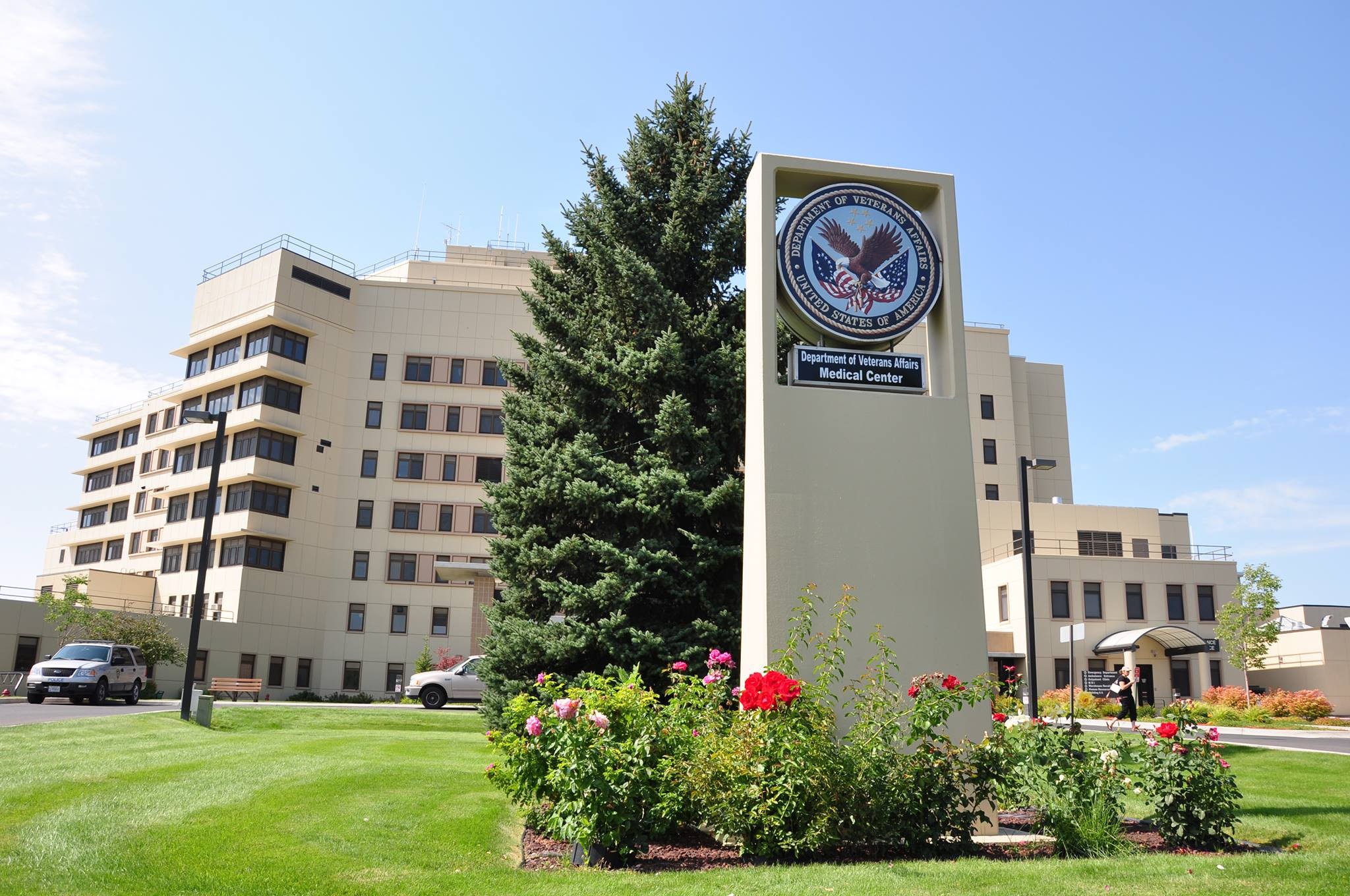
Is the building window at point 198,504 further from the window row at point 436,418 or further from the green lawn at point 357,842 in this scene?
the green lawn at point 357,842

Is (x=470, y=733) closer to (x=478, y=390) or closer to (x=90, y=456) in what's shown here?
(x=478, y=390)

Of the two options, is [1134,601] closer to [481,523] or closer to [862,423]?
[481,523]

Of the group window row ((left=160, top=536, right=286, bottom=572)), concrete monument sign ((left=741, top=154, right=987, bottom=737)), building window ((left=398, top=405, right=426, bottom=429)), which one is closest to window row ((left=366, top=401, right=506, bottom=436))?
building window ((left=398, top=405, right=426, bottom=429))

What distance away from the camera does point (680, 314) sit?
18.4m

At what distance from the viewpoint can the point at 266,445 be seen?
5156 cm

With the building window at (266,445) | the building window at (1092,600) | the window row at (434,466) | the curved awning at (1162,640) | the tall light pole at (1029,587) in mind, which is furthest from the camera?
the window row at (434,466)

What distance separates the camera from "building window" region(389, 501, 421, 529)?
176 feet

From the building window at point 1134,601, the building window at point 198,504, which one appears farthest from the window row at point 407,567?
the building window at point 1134,601

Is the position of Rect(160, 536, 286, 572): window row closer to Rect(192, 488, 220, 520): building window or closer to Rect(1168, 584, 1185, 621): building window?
Rect(192, 488, 220, 520): building window

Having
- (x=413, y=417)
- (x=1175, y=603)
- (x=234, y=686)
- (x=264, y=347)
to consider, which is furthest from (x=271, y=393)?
(x=1175, y=603)

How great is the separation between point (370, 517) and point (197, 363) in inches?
544

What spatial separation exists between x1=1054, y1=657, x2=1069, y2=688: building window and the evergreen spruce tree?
121 feet

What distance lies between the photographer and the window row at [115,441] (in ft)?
235

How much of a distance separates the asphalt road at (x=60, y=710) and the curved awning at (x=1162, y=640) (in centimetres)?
3845
